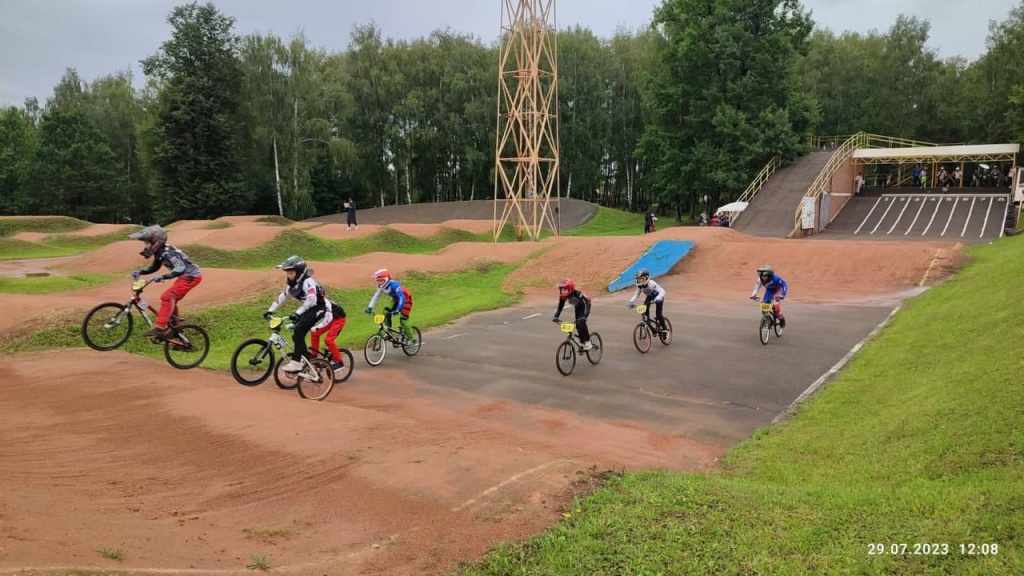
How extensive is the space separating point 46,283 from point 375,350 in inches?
649

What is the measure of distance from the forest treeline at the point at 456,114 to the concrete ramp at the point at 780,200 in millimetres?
1830

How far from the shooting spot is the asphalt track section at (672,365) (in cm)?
1070

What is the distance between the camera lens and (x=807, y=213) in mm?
35219

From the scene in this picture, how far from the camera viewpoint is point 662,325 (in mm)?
15273

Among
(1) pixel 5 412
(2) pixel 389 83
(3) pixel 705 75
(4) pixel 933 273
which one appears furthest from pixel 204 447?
(2) pixel 389 83

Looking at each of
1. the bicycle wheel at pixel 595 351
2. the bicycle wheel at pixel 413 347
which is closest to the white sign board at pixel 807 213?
the bicycle wheel at pixel 595 351

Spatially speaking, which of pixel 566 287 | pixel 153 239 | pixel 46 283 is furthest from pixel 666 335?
Answer: pixel 46 283

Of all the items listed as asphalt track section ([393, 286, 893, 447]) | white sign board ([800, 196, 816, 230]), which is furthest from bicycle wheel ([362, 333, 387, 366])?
white sign board ([800, 196, 816, 230])

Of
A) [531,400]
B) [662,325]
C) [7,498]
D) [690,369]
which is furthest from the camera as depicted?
[662,325]

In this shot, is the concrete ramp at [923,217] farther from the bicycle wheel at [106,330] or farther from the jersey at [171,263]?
the bicycle wheel at [106,330]

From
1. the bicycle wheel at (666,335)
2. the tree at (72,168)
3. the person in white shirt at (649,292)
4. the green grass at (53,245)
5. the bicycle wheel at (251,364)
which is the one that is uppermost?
the tree at (72,168)

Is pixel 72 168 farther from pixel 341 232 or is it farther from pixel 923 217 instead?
pixel 923 217

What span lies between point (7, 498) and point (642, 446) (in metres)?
7.10

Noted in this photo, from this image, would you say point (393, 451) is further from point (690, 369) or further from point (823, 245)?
point (823, 245)
